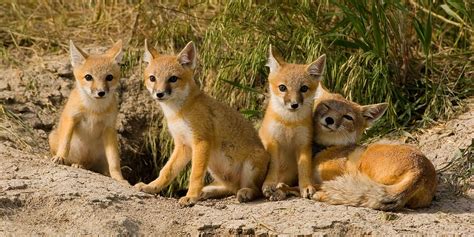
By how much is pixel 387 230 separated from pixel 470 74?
10.5ft

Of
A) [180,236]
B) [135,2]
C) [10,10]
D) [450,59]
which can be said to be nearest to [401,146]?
[180,236]

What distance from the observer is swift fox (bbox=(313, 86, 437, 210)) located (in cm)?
678

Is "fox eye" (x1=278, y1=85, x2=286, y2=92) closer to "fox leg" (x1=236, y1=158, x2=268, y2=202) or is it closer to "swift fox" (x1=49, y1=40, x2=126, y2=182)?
"fox leg" (x1=236, y1=158, x2=268, y2=202)

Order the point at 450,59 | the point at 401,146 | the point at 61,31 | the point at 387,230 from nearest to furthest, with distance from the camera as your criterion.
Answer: the point at 387,230 → the point at 401,146 → the point at 450,59 → the point at 61,31

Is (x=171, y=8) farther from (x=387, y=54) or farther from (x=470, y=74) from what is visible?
(x=470, y=74)

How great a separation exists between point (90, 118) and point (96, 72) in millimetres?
380

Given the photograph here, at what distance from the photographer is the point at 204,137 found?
714 centimetres

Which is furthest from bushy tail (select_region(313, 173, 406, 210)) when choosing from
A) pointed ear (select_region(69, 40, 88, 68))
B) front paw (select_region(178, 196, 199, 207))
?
pointed ear (select_region(69, 40, 88, 68))

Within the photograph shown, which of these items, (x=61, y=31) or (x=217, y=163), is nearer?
(x=217, y=163)

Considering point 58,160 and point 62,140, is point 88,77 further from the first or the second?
point 58,160

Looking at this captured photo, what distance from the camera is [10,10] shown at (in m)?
10.3

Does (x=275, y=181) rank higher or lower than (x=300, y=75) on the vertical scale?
lower

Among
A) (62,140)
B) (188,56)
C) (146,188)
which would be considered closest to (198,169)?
(146,188)

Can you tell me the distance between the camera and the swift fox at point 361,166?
22.2 feet
